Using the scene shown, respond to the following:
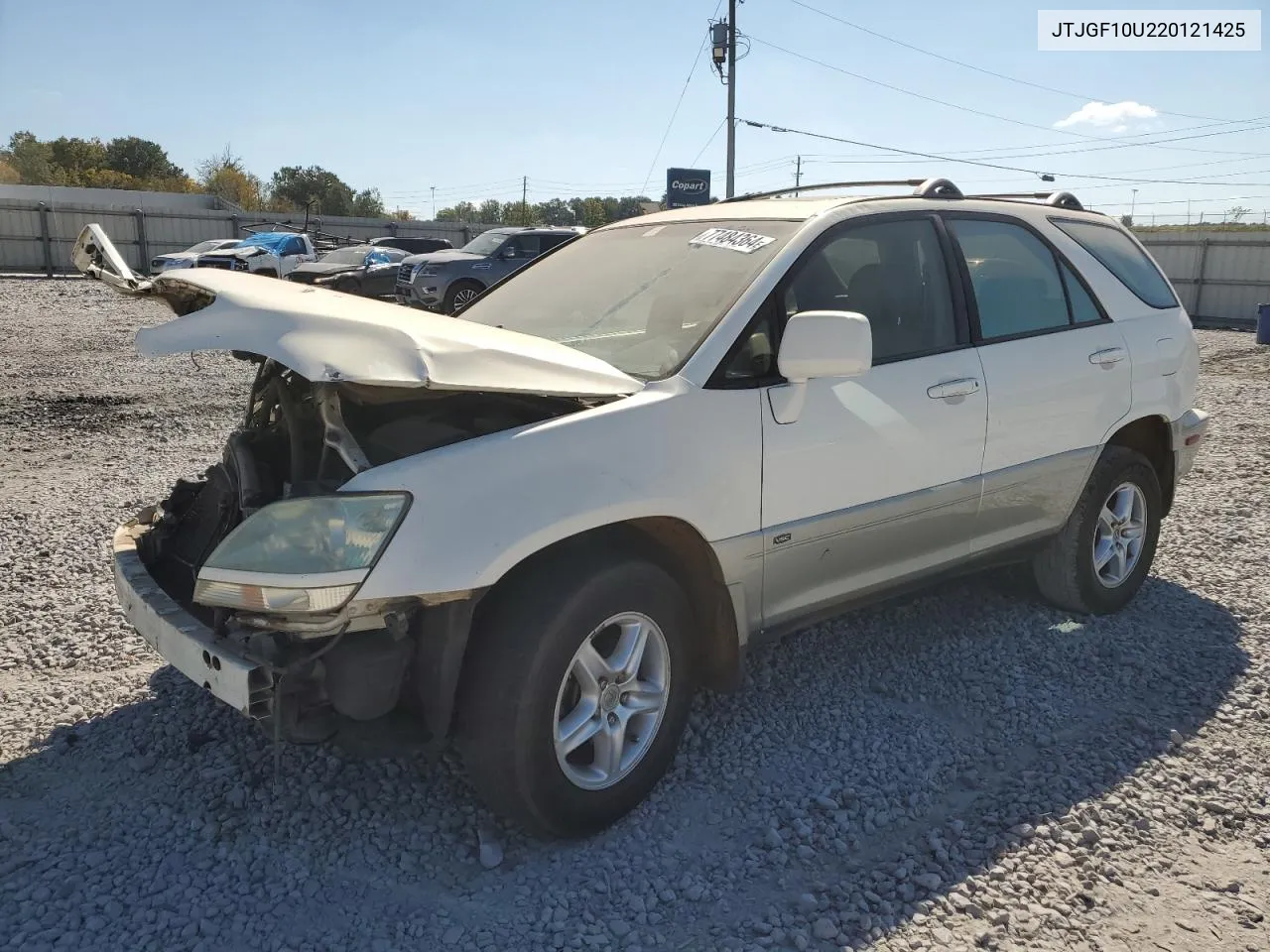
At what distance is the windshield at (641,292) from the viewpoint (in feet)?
10.4

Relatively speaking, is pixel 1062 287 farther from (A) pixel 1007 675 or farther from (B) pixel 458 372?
(B) pixel 458 372

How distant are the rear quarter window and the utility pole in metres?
24.6

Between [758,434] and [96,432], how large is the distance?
22.7ft

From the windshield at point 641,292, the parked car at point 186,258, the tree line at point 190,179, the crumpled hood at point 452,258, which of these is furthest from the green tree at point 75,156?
the windshield at point 641,292

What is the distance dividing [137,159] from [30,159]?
7637 mm

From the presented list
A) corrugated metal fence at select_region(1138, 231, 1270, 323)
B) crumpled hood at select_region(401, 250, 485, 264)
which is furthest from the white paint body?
corrugated metal fence at select_region(1138, 231, 1270, 323)

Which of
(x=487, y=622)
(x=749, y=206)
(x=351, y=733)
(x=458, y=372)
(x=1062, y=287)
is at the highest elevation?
(x=749, y=206)

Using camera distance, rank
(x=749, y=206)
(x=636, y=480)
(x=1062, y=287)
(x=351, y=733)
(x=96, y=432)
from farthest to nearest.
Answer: (x=96, y=432), (x=1062, y=287), (x=749, y=206), (x=636, y=480), (x=351, y=733)

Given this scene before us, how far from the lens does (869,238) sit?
3570 mm

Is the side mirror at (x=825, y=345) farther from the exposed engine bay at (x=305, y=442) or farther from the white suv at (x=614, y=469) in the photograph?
the exposed engine bay at (x=305, y=442)

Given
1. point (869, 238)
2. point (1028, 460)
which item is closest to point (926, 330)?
point (869, 238)

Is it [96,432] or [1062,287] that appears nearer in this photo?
[1062,287]

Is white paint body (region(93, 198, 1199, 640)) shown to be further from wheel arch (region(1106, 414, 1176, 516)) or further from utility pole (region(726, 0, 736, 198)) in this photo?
utility pole (region(726, 0, 736, 198))

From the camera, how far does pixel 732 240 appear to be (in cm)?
348
